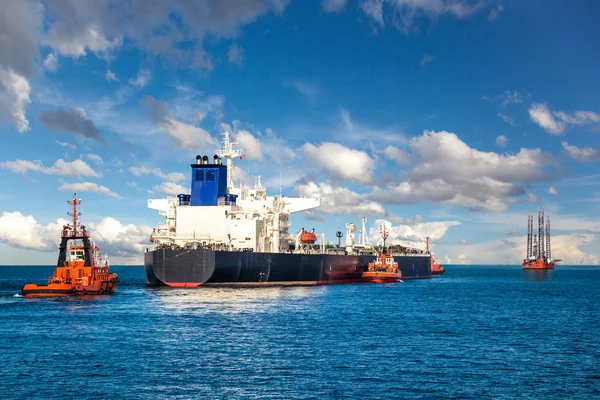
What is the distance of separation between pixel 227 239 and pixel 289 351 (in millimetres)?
43579

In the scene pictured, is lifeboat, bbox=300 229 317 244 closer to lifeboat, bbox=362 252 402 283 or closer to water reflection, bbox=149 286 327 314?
lifeboat, bbox=362 252 402 283

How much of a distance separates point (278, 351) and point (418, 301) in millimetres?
33368

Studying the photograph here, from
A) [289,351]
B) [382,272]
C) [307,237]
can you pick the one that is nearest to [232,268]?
[307,237]

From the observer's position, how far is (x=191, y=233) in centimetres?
7356

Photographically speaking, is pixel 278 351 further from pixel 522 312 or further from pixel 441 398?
pixel 522 312

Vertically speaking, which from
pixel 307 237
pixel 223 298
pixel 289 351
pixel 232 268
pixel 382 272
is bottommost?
pixel 289 351

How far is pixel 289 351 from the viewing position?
30969 mm

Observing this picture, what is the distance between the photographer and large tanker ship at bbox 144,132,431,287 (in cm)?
6650

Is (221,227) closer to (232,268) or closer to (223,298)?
(232,268)

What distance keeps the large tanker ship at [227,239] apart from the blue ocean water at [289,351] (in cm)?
1309

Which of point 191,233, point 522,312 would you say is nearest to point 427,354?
point 522,312

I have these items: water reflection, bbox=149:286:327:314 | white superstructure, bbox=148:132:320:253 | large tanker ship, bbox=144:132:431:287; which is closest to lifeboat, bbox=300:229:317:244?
large tanker ship, bbox=144:132:431:287

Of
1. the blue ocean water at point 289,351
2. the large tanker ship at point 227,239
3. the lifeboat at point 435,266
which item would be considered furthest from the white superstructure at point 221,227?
the lifeboat at point 435,266

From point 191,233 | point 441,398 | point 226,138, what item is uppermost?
point 226,138
